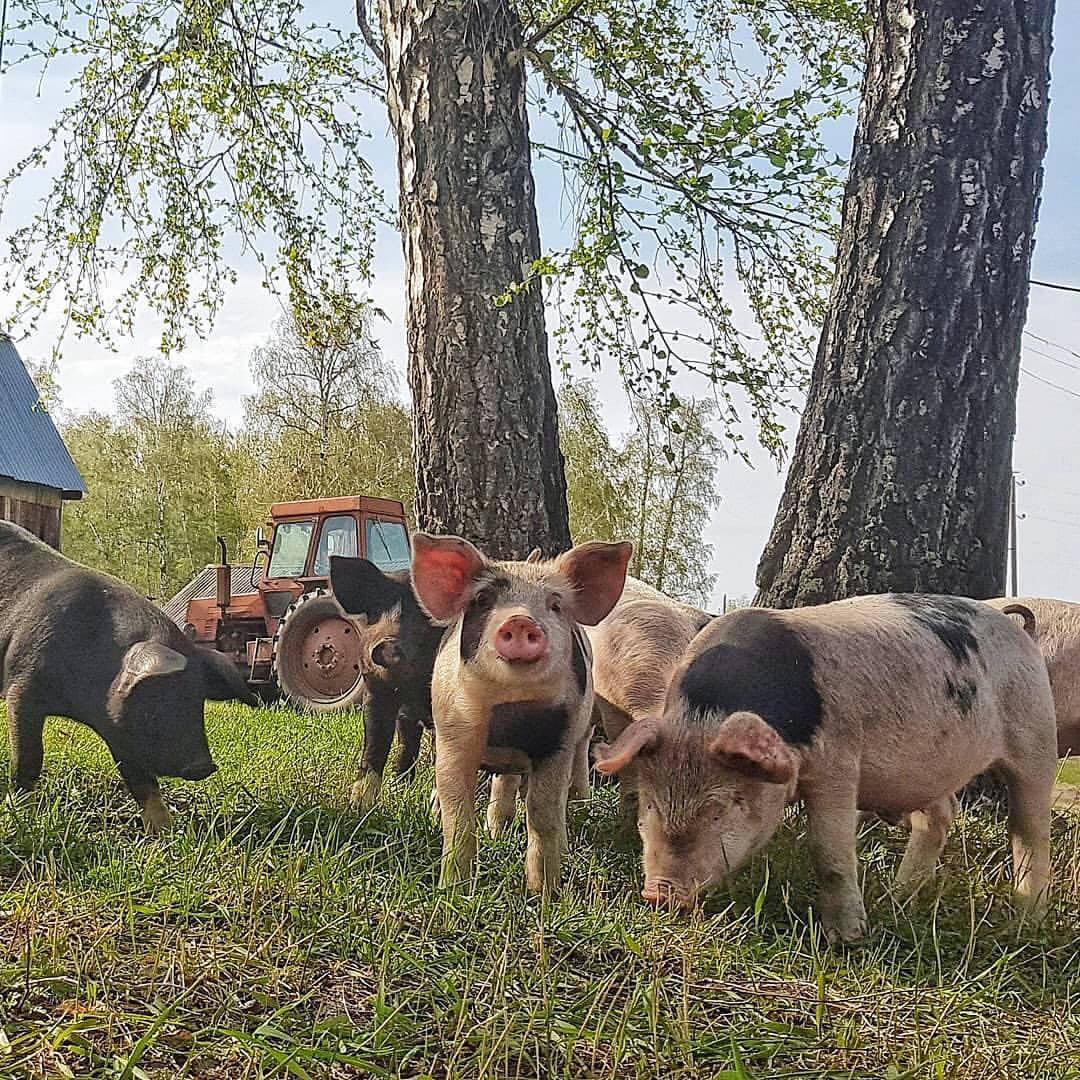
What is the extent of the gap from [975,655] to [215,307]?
630 cm

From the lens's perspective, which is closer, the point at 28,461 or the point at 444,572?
the point at 444,572

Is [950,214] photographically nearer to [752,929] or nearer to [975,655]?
[975,655]

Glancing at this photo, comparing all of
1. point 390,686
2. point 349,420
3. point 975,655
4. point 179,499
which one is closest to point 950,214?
point 975,655

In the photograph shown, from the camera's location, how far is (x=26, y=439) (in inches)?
420

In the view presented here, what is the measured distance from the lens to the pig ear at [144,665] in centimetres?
351

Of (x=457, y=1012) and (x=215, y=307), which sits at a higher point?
(x=215, y=307)

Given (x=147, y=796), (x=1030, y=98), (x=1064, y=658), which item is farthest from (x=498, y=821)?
(x=1030, y=98)

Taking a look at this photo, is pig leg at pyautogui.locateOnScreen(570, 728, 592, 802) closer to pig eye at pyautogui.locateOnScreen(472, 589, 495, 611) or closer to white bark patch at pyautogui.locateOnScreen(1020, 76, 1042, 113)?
pig eye at pyautogui.locateOnScreen(472, 589, 495, 611)

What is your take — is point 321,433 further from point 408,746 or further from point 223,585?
point 408,746

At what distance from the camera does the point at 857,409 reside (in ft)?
15.6

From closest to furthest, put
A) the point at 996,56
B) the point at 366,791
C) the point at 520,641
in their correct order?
1. the point at 520,641
2. the point at 366,791
3. the point at 996,56

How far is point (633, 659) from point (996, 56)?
297 centimetres

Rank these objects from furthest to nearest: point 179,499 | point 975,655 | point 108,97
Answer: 1. point 179,499
2. point 108,97
3. point 975,655

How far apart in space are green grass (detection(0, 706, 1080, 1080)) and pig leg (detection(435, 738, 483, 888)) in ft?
0.42
